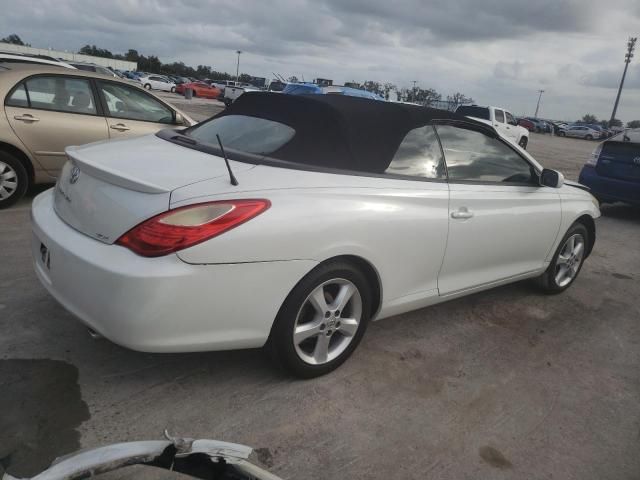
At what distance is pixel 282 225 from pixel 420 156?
1.19m

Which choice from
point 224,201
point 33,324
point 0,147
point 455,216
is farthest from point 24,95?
point 455,216

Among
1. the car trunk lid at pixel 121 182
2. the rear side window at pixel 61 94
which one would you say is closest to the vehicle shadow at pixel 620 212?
the rear side window at pixel 61 94

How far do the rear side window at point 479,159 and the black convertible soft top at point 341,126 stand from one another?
5.9 inches

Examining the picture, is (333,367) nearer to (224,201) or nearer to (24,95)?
(224,201)

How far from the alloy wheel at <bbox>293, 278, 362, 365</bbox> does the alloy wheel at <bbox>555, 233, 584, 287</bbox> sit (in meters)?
2.38

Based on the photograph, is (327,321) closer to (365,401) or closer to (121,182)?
(365,401)

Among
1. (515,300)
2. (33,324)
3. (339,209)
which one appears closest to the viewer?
(339,209)

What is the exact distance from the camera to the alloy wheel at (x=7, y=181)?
17.2 feet

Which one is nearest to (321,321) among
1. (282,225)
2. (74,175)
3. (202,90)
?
(282,225)

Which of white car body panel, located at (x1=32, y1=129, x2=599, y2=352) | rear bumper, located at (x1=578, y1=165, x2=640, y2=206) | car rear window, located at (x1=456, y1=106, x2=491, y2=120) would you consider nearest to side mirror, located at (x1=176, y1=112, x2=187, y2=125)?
white car body panel, located at (x1=32, y1=129, x2=599, y2=352)

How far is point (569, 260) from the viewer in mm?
4559

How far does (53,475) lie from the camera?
146cm

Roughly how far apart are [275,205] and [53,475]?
4.44 ft

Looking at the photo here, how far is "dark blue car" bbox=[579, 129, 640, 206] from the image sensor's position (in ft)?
26.3
